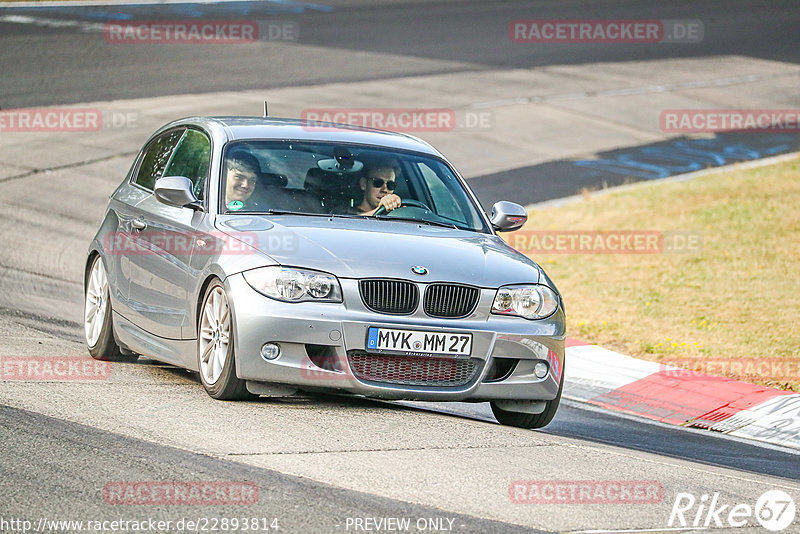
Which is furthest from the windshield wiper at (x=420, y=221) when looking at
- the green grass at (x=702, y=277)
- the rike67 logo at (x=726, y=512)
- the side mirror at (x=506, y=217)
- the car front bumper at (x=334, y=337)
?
the green grass at (x=702, y=277)

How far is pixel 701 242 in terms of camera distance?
1620cm

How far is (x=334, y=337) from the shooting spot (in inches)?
273

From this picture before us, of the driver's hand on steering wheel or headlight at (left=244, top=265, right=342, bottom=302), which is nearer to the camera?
headlight at (left=244, top=265, right=342, bottom=302)

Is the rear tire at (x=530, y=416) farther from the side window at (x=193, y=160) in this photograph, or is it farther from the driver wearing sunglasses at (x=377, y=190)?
the side window at (x=193, y=160)

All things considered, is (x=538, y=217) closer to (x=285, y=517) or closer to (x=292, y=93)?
(x=292, y=93)

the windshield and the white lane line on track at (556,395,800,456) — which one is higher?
the windshield

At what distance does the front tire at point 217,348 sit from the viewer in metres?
7.13

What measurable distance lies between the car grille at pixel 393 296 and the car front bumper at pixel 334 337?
0.06 metres

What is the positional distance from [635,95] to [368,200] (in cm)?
1987

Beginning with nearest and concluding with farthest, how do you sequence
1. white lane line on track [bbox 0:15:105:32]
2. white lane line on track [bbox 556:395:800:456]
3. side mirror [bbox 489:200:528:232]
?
side mirror [bbox 489:200:528:232] → white lane line on track [bbox 556:395:800:456] → white lane line on track [bbox 0:15:105:32]

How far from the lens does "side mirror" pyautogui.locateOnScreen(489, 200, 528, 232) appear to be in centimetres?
864

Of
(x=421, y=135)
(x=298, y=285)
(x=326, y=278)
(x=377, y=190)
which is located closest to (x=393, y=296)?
(x=326, y=278)

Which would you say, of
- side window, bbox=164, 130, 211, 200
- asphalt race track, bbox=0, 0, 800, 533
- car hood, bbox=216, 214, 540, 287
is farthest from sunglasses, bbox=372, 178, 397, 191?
asphalt race track, bbox=0, 0, 800, 533

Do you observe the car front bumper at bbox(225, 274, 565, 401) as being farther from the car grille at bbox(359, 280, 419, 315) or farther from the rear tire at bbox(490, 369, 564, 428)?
the rear tire at bbox(490, 369, 564, 428)
